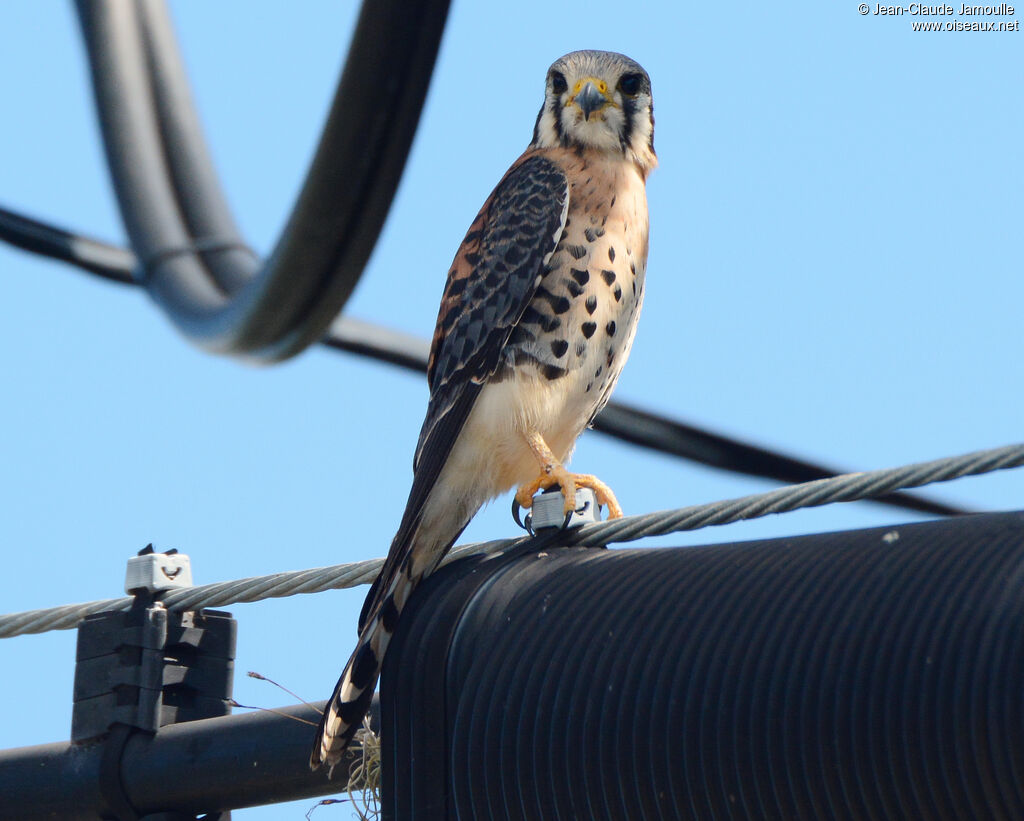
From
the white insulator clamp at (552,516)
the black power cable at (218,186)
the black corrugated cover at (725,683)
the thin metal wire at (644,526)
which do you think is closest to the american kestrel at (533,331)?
the thin metal wire at (644,526)

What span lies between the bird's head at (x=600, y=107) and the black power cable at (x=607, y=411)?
2.28 ft

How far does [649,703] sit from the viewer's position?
157 cm

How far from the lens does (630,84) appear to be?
3734mm

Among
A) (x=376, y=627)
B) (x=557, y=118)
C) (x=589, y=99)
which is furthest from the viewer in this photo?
(x=557, y=118)

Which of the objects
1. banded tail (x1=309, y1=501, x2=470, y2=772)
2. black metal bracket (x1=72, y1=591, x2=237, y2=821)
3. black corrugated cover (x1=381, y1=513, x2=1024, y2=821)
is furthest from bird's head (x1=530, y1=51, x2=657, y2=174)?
black corrugated cover (x1=381, y1=513, x2=1024, y2=821)

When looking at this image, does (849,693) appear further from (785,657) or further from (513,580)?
(513,580)

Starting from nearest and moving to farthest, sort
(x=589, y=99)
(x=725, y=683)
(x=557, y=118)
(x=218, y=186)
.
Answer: (x=725, y=683) → (x=218, y=186) → (x=589, y=99) → (x=557, y=118)

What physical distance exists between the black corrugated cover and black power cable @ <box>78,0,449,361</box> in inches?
27.5

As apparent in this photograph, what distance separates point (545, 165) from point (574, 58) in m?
0.36

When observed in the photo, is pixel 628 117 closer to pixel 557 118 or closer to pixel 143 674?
pixel 557 118

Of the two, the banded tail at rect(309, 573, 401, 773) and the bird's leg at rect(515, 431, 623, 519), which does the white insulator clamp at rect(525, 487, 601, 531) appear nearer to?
the banded tail at rect(309, 573, 401, 773)

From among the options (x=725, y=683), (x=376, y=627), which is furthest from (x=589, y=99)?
(x=725, y=683)

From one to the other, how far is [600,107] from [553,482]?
1.11 meters

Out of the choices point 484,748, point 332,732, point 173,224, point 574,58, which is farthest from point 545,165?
point 484,748
